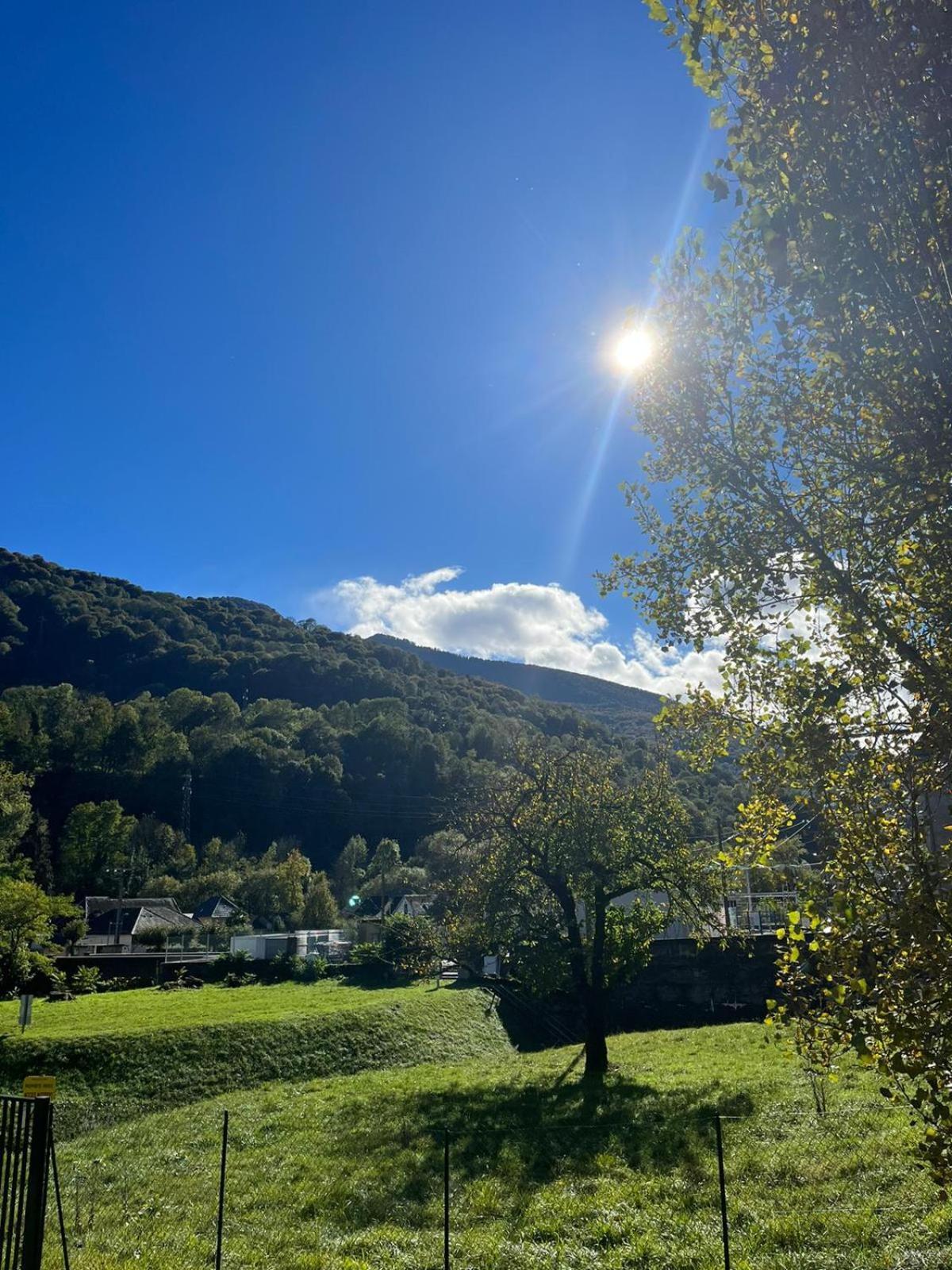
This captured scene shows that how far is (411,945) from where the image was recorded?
2880cm

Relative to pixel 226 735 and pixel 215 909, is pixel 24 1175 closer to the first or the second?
pixel 215 909

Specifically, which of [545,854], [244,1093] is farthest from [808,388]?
[244,1093]

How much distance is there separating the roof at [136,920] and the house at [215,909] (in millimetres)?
3029

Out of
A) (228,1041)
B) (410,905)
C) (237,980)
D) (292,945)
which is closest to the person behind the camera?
(228,1041)

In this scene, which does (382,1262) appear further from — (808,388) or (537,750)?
(537,750)

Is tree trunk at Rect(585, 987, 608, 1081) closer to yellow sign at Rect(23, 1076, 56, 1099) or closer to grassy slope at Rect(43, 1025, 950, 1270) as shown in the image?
grassy slope at Rect(43, 1025, 950, 1270)

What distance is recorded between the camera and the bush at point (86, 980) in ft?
122

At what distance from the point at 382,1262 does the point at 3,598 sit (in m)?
170

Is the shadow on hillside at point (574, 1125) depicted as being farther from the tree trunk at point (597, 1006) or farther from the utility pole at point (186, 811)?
the utility pole at point (186, 811)

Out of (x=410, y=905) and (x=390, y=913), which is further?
(x=410, y=905)

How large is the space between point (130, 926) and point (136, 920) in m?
0.99

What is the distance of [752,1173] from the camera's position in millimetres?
10469

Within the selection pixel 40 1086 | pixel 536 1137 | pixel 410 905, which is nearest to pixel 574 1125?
pixel 536 1137

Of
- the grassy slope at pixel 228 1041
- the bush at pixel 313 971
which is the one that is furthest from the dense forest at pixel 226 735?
the grassy slope at pixel 228 1041
